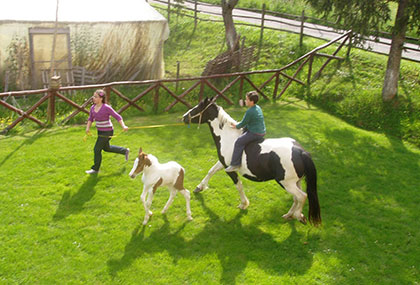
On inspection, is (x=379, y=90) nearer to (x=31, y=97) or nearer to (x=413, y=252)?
(x=413, y=252)

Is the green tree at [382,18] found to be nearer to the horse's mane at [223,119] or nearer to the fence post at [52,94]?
the horse's mane at [223,119]

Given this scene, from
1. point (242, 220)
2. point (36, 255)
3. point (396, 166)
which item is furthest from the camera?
point (396, 166)

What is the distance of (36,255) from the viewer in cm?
615

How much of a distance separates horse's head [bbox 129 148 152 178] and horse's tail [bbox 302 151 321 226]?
9.18 ft

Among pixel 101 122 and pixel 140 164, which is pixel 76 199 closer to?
pixel 101 122

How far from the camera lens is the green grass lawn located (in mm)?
5988

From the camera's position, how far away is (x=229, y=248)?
653cm

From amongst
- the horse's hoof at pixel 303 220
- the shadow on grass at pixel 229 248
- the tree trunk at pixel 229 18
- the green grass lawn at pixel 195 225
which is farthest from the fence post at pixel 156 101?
the horse's hoof at pixel 303 220

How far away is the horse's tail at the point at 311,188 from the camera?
6.58 meters

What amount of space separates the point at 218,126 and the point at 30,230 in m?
4.03

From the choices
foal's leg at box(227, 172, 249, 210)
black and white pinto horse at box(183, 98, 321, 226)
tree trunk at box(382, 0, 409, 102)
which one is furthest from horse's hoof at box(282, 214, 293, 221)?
tree trunk at box(382, 0, 409, 102)

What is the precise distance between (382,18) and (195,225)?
9.99 metres

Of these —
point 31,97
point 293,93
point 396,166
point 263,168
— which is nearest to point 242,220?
point 263,168

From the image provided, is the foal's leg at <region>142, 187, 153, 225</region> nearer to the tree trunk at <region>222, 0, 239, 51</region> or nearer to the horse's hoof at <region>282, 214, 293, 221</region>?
the horse's hoof at <region>282, 214, 293, 221</region>
